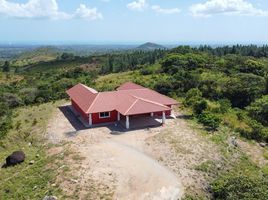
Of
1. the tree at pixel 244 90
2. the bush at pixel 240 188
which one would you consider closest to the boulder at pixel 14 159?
the bush at pixel 240 188

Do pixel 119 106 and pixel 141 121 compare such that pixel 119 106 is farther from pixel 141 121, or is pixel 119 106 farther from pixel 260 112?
pixel 260 112

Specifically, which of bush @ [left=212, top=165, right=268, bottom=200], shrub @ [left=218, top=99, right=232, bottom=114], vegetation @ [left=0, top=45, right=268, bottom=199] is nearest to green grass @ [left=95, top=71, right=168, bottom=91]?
vegetation @ [left=0, top=45, right=268, bottom=199]

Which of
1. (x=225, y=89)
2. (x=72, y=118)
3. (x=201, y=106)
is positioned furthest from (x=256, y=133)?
(x=72, y=118)

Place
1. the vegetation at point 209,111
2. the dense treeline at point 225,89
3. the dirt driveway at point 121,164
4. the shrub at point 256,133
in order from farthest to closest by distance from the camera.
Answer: the dense treeline at point 225,89, the shrub at point 256,133, the vegetation at point 209,111, the dirt driveway at point 121,164

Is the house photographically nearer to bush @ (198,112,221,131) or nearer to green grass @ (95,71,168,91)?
bush @ (198,112,221,131)

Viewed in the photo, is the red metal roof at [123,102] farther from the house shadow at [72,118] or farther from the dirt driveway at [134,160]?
the dirt driveway at [134,160]

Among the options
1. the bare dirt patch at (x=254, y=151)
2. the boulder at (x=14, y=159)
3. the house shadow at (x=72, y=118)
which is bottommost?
the bare dirt patch at (x=254, y=151)

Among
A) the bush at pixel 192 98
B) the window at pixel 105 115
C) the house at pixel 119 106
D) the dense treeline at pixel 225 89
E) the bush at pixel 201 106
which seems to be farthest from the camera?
A: the bush at pixel 192 98

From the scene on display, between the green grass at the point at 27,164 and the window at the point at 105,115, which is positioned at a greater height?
the window at the point at 105,115
